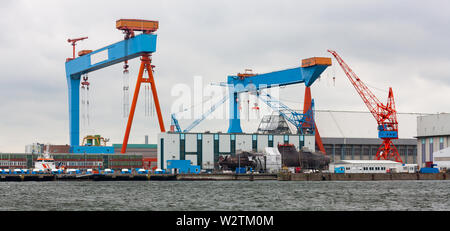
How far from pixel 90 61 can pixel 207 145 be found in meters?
27.0

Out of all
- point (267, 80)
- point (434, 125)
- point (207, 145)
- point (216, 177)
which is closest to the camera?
point (216, 177)

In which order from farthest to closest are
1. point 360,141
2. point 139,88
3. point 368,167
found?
point 360,141 → point 368,167 → point 139,88

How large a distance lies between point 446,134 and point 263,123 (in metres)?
36.9

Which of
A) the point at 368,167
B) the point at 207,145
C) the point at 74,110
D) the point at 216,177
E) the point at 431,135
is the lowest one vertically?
the point at 216,177

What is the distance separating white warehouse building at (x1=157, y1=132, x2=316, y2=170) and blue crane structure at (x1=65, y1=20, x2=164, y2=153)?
3.79 meters

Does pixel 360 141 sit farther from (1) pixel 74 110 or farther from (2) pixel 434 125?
(1) pixel 74 110

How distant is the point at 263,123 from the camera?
13662 centimetres

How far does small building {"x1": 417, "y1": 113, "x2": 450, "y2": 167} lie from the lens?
131375 millimetres

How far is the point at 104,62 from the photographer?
117m

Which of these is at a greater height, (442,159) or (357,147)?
(357,147)

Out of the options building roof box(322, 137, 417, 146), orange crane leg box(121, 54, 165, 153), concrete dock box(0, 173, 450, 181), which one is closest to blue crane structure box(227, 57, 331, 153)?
building roof box(322, 137, 417, 146)

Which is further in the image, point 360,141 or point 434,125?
point 360,141

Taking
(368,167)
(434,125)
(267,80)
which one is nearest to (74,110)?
(267,80)
